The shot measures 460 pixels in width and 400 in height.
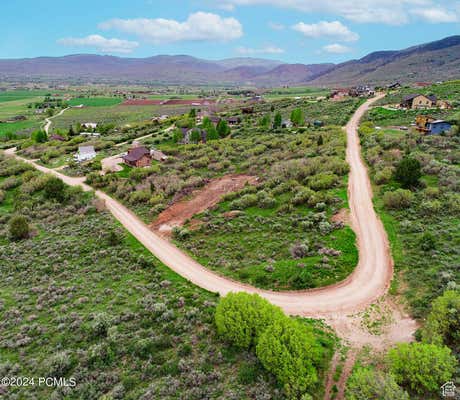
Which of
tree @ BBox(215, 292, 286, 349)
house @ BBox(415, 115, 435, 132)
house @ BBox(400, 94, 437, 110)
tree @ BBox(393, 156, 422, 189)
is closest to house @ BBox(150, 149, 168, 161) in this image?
tree @ BBox(393, 156, 422, 189)

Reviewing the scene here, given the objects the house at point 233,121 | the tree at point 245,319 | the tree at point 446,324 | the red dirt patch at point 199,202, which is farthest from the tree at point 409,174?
the house at point 233,121

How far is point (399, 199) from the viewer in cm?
2836

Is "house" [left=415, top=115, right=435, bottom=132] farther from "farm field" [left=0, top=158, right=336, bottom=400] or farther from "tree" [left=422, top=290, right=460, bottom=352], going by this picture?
"farm field" [left=0, top=158, right=336, bottom=400]

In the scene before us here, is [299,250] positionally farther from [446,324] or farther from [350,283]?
[446,324]

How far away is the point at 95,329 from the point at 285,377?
1195 centimetres

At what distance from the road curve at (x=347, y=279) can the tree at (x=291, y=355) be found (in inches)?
162

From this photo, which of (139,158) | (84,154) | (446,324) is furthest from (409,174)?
(84,154)

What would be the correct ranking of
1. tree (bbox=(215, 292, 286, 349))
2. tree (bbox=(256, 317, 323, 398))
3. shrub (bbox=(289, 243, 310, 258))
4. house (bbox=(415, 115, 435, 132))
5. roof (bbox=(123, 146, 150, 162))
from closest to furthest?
tree (bbox=(256, 317, 323, 398)) → tree (bbox=(215, 292, 286, 349)) → shrub (bbox=(289, 243, 310, 258)) → house (bbox=(415, 115, 435, 132)) → roof (bbox=(123, 146, 150, 162))

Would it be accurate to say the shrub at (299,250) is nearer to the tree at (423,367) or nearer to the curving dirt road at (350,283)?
the curving dirt road at (350,283)

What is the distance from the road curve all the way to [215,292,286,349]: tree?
3.34 meters

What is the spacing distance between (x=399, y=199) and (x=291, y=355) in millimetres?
20850

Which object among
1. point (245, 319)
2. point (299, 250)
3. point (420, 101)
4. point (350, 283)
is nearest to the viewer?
point (245, 319)

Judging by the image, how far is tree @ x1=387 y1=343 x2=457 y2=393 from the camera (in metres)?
12.8

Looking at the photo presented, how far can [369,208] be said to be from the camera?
29.6 meters
